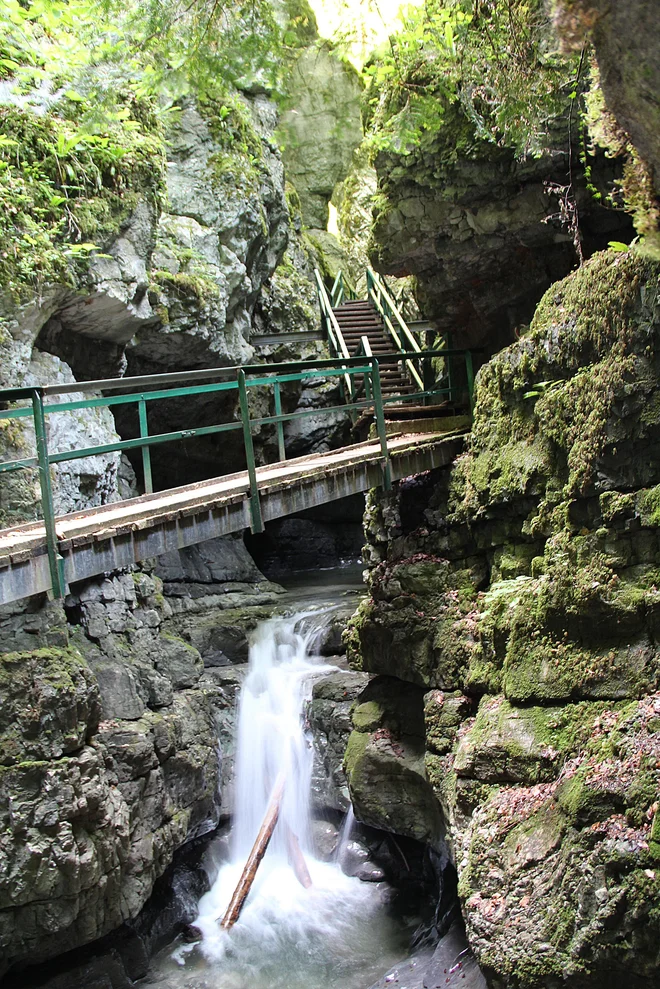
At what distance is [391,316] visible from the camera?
50.6ft

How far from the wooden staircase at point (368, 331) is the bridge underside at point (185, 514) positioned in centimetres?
517

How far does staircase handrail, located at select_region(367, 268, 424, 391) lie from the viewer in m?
13.5

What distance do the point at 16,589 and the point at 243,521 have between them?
199 centimetres

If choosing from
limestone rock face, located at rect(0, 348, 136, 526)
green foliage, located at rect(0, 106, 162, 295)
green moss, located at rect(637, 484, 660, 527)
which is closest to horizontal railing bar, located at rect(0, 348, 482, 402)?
limestone rock face, located at rect(0, 348, 136, 526)

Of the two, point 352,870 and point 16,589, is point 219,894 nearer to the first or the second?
point 352,870

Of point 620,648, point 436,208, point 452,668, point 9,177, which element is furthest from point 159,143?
point 620,648

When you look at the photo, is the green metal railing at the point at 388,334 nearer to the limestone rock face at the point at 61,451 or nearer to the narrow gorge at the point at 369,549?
the narrow gorge at the point at 369,549

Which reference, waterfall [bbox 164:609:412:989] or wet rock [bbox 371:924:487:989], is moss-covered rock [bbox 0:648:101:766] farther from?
wet rock [bbox 371:924:487:989]

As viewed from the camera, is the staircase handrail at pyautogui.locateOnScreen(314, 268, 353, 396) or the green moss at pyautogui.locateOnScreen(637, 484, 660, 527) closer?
the green moss at pyautogui.locateOnScreen(637, 484, 660, 527)

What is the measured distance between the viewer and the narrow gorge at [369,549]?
185 inches

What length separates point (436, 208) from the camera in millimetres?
8375

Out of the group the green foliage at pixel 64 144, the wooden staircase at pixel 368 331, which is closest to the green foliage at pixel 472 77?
the green foliage at pixel 64 144

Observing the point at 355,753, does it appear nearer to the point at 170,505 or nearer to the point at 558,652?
the point at 558,652

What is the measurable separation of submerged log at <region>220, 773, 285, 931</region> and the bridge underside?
12.5ft
